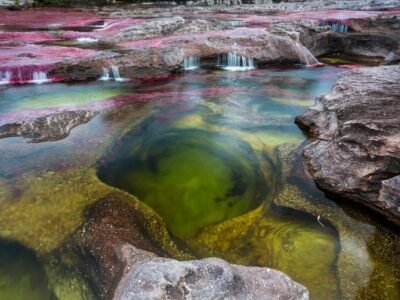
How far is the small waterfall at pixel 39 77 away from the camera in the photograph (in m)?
14.5

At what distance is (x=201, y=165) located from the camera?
26.8ft

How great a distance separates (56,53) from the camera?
1662 cm

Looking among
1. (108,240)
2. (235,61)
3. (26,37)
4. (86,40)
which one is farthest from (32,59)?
(108,240)

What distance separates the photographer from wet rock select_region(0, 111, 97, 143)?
9.31 m

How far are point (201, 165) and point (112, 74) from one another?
8.64 meters

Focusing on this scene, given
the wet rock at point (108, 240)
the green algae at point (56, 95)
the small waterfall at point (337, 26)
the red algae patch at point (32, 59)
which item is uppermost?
the small waterfall at point (337, 26)

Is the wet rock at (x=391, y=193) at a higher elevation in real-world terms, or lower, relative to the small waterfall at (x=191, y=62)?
lower

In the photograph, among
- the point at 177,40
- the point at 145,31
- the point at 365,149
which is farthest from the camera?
the point at 145,31

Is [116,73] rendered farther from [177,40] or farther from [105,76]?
[177,40]

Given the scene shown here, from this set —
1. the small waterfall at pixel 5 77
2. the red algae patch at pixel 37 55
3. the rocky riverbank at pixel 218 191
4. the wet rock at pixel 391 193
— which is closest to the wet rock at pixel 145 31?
the red algae patch at pixel 37 55

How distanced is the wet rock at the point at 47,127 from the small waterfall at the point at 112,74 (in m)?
4.65

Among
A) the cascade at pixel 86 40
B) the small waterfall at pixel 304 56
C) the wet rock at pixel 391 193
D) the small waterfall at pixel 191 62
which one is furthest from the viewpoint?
the cascade at pixel 86 40

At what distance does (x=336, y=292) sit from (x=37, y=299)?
14.3 ft

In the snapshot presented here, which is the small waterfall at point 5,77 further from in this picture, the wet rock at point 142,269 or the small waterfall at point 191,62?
the wet rock at point 142,269
